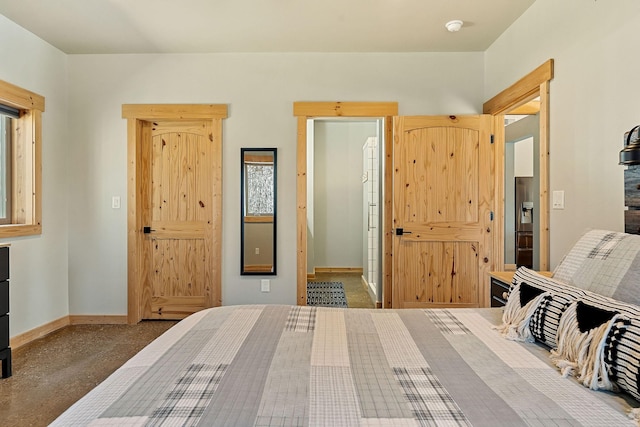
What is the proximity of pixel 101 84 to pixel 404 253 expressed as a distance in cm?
335

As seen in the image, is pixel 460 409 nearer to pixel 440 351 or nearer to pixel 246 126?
pixel 440 351

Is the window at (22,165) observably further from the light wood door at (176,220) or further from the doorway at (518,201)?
the doorway at (518,201)

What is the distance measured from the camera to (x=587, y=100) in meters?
2.03

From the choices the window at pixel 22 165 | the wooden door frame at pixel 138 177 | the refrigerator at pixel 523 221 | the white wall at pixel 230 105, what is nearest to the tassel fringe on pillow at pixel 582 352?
the white wall at pixel 230 105

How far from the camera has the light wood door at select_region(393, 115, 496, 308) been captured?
3.26 m

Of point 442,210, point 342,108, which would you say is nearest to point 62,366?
point 342,108

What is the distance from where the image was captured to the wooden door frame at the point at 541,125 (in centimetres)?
239

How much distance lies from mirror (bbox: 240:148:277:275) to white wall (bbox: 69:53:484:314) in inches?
2.8

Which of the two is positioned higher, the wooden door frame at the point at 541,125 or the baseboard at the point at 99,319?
the wooden door frame at the point at 541,125

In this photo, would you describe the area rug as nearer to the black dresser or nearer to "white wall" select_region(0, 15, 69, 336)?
"white wall" select_region(0, 15, 69, 336)

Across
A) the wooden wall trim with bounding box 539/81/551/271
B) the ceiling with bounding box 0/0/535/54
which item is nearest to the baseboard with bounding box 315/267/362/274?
the ceiling with bounding box 0/0/535/54

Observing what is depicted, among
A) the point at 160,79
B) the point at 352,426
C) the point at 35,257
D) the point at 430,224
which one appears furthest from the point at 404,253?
the point at 35,257

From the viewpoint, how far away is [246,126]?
3.44 m

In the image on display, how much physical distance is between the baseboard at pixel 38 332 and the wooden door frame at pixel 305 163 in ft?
7.39
